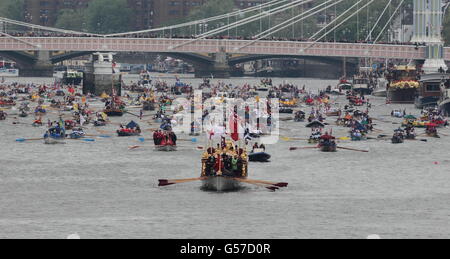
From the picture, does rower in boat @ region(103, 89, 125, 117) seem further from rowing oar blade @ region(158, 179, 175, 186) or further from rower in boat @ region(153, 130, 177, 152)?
rowing oar blade @ region(158, 179, 175, 186)

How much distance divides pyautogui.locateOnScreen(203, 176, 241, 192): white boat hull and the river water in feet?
2.82

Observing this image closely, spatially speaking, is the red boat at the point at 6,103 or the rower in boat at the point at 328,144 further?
the red boat at the point at 6,103

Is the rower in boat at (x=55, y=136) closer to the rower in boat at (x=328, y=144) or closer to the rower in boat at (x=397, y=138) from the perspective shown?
the rower in boat at (x=328, y=144)

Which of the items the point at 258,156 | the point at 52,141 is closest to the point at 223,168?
the point at 258,156

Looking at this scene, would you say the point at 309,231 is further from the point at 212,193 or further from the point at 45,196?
the point at 45,196

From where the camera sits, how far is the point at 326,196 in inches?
3856

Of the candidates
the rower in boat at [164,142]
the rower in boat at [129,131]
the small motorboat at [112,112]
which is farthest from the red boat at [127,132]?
the small motorboat at [112,112]

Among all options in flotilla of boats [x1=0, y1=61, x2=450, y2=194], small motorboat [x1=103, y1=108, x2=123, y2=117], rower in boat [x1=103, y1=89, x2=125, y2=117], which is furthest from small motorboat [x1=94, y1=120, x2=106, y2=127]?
small motorboat [x1=103, y1=108, x2=123, y2=117]

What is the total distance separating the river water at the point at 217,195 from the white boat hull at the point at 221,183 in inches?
33.8

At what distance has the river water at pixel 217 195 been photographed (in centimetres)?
8438

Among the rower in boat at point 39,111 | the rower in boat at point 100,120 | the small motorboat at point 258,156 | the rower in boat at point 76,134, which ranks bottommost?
the small motorboat at point 258,156
